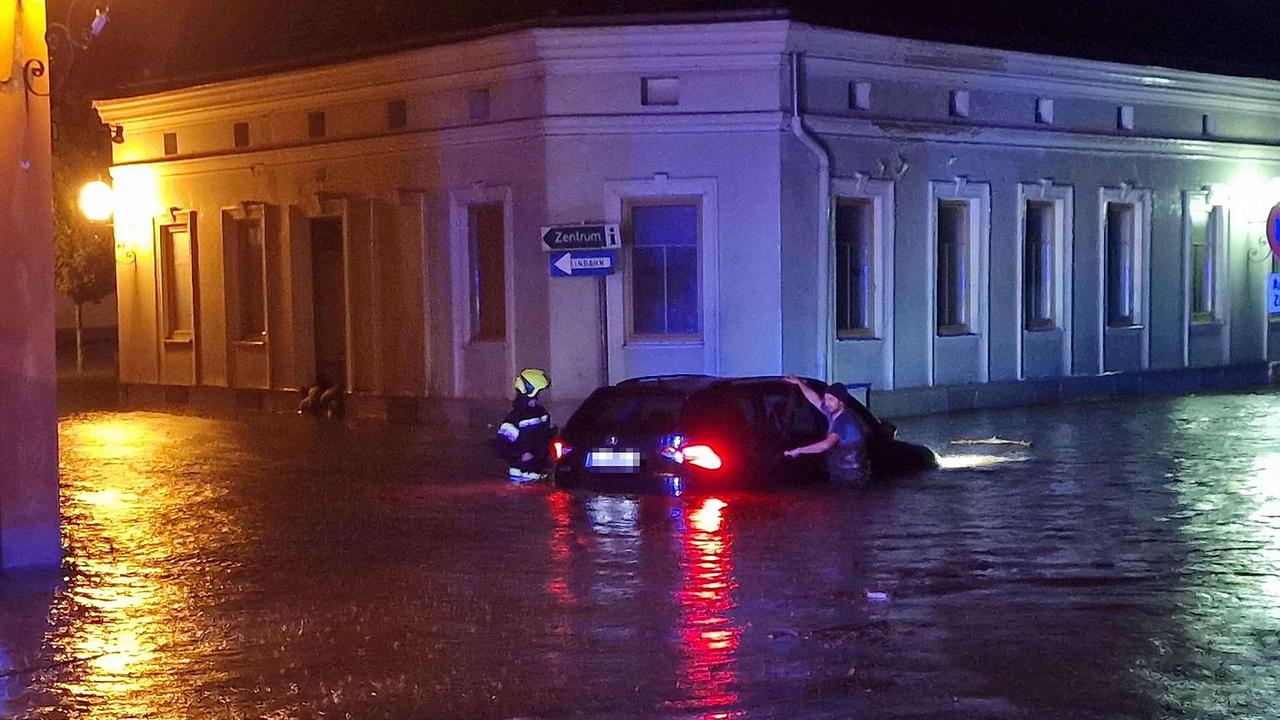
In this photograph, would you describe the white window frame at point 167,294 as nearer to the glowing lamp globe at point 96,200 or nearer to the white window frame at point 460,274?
the glowing lamp globe at point 96,200

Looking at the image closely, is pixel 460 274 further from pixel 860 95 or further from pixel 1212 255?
pixel 1212 255

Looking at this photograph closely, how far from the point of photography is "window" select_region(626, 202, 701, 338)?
24.5 metres

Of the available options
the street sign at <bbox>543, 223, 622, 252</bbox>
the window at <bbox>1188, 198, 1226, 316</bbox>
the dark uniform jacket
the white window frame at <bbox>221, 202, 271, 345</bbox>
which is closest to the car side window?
Answer: the dark uniform jacket

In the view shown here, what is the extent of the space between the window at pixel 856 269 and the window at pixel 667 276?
2.58m

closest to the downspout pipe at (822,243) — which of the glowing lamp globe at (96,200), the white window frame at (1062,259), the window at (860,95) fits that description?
the window at (860,95)

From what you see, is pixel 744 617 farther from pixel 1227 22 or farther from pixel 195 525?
pixel 1227 22

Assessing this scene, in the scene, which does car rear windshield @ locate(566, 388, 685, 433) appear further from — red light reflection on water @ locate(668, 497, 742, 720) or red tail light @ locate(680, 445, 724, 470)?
red light reflection on water @ locate(668, 497, 742, 720)

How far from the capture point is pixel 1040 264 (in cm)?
2964

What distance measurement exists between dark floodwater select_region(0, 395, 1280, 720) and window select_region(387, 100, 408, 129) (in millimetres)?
8255

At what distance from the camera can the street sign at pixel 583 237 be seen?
912 inches

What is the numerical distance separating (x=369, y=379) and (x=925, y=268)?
9.06 metres

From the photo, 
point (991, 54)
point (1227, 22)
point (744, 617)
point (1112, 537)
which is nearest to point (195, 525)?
point (744, 617)

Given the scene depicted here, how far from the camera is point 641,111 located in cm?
2417

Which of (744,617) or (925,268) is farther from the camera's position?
(925,268)
